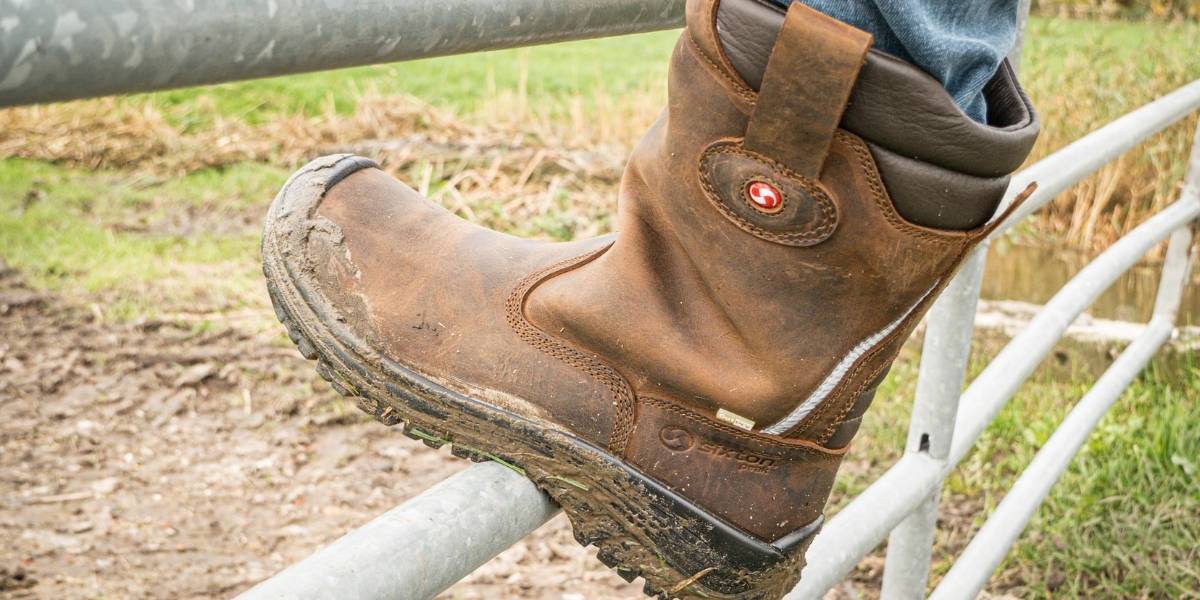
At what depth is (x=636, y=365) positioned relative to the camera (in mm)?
892

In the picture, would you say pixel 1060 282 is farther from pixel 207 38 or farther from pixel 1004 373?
pixel 207 38

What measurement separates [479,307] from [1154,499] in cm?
192

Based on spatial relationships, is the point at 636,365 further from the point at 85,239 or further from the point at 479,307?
the point at 85,239

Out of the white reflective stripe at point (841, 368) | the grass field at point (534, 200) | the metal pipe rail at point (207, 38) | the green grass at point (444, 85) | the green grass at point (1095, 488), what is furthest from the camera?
the green grass at point (444, 85)

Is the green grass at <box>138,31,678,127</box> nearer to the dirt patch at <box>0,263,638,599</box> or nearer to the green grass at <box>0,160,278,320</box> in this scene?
the green grass at <box>0,160,278,320</box>

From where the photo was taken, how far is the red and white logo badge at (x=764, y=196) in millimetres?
778

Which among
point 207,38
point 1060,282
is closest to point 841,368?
point 207,38

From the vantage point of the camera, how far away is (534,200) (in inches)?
180

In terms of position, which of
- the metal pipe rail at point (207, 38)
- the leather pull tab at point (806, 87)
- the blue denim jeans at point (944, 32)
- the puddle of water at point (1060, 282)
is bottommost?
the metal pipe rail at point (207, 38)

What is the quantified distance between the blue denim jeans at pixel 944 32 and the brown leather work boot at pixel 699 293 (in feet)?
0.08

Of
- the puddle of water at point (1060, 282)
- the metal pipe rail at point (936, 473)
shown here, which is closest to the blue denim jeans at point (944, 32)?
the metal pipe rail at point (936, 473)

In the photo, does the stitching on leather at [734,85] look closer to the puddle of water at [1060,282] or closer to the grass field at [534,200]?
the grass field at [534,200]

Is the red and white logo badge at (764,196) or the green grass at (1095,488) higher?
Answer: the red and white logo badge at (764,196)

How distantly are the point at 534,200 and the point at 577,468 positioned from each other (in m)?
3.75
